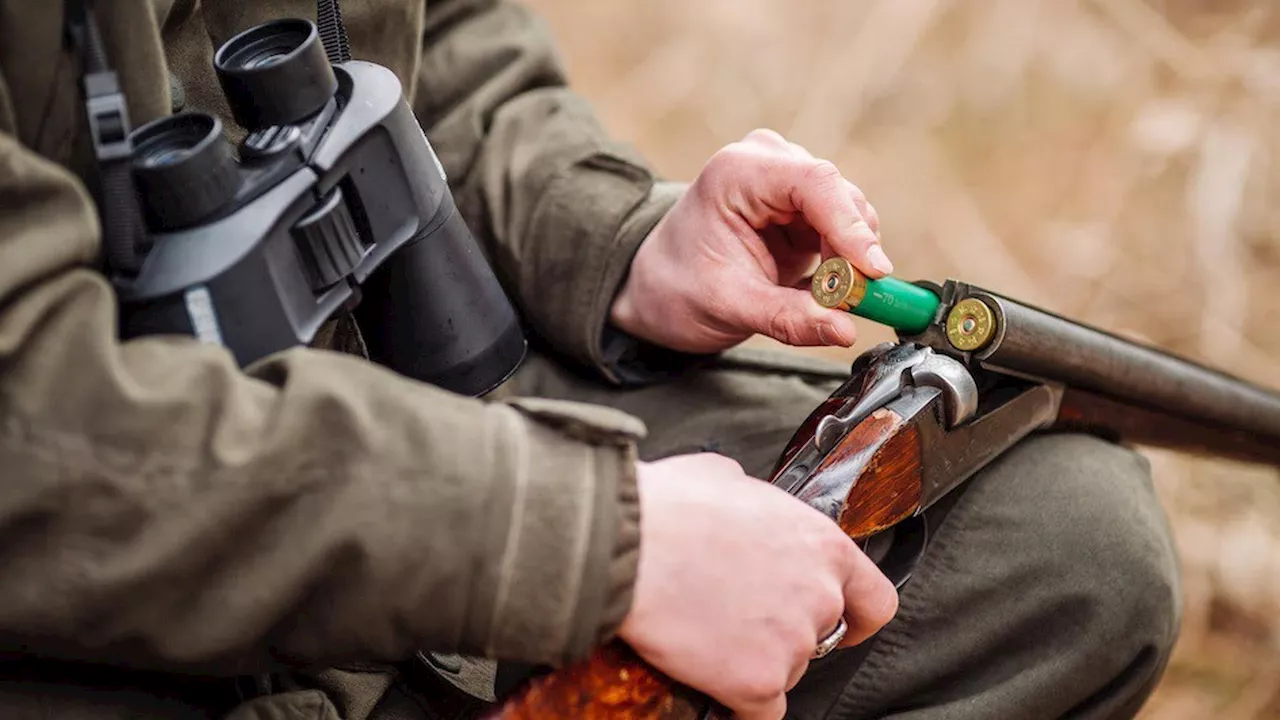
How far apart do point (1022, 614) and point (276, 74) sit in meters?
0.85

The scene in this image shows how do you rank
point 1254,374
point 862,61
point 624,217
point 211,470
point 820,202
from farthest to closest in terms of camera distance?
1. point 862,61
2. point 1254,374
3. point 624,217
4. point 820,202
5. point 211,470

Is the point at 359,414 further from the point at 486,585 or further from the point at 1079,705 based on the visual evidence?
the point at 1079,705

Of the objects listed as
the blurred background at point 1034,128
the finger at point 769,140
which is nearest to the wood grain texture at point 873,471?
the finger at point 769,140

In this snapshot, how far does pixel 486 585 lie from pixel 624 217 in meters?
0.66

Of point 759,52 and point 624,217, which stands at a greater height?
point 624,217

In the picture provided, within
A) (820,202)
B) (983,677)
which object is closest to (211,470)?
(820,202)

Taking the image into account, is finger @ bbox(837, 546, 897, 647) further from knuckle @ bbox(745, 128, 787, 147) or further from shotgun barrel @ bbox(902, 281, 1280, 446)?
knuckle @ bbox(745, 128, 787, 147)

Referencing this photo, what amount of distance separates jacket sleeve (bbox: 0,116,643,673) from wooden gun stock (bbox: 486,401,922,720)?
0.15ft

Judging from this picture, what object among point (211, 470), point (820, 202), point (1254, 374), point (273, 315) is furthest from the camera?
point (1254, 374)

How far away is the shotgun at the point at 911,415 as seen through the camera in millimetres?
892

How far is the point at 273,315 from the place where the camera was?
2.88ft

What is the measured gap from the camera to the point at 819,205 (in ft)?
3.87

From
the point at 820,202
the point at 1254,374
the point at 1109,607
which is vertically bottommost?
the point at 1254,374

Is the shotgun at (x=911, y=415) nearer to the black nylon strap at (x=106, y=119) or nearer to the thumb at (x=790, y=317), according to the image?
the thumb at (x=790, y=317)
